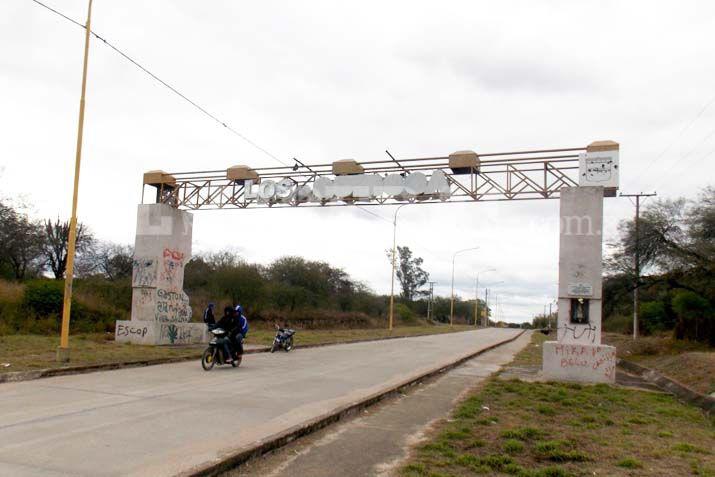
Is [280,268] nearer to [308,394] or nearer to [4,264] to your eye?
[4,264]

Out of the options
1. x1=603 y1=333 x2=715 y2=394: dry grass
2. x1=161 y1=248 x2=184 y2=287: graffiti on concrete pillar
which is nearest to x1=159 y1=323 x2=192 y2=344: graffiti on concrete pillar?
x1=161 y1=248 x2=184 y2=287: graffiti on concrete pillar

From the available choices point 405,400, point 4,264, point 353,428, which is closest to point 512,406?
point 405,400

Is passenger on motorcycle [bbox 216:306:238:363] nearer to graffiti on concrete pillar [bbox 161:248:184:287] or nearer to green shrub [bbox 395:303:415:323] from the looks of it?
graffiti on concrete pillar [bbox 161:248:184:287]

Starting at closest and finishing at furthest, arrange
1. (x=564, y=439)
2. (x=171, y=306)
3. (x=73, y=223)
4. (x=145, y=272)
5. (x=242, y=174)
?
(x=564, y=439) → (x=73, y=223) → (x=242, y=174) → (x=145, y=272) → (x=171, y=306)

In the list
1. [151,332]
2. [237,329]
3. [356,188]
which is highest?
[356,188]

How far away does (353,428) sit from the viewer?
900cm

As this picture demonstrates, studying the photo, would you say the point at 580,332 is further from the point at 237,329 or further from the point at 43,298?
the point at 43,298

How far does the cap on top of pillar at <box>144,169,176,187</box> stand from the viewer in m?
22.3

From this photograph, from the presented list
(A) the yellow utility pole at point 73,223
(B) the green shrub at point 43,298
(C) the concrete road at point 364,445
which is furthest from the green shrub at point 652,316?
(A) the yellow utility pole at point 73,223

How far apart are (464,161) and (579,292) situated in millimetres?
4904

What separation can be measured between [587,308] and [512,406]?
6.57 meters

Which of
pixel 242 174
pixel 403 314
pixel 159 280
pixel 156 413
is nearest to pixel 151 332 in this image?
pixel 159 280

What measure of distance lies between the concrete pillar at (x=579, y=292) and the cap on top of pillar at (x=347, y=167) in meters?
6.24

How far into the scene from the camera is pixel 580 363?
16.4 m
